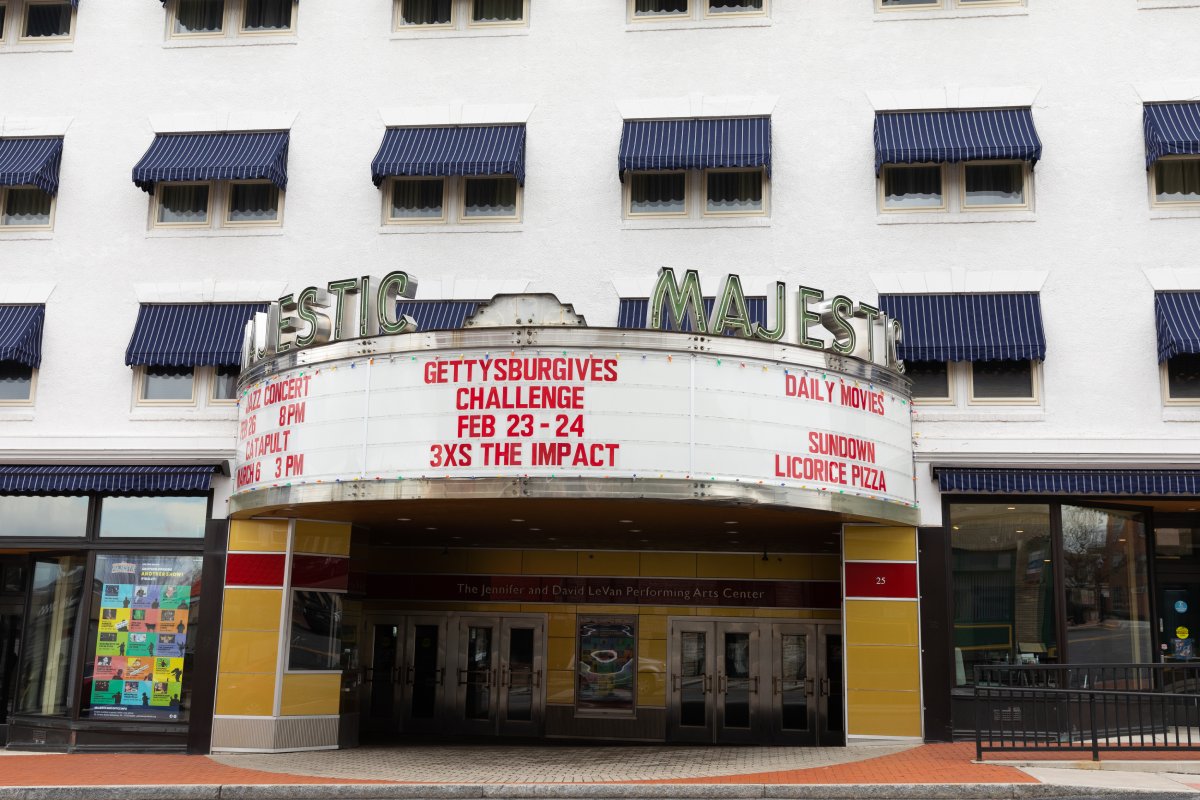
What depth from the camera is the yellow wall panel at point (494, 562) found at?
898 inches

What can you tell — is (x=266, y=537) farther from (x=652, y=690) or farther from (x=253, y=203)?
(x=652, y=690)

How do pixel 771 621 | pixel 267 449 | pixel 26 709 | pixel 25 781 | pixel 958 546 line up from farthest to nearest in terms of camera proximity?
pixel 771 621, pixel 26 709, pixel 958 546, pixel 267 449, pixel 25 781

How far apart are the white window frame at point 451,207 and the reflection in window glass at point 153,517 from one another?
221 inches

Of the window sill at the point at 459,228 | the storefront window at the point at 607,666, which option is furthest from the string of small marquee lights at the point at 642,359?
the storefront window at the point at 607,666

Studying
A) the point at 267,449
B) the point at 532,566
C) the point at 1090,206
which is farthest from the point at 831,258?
the point at 267,449

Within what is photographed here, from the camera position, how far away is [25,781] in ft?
51.7

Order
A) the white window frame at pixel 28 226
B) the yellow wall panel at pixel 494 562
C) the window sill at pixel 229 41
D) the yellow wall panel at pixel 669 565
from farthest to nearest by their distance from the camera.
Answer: the yellow wall panel at pixel 494 562 → the yellow wall panel at pixel 669 565 → the window sill at pixel 229 41 → the white window frame at pixel 28 226

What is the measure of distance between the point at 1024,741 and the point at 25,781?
12805 millimetres

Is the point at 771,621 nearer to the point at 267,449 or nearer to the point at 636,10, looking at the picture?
the point at 267,449

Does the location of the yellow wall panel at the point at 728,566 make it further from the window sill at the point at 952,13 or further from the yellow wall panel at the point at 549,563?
the window sill at the point at 952,13

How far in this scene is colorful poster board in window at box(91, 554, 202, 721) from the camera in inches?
765

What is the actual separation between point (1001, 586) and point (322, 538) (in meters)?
10.6

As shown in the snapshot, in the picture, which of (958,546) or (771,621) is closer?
(958,546)

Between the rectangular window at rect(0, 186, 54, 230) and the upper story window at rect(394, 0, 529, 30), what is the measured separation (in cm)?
689
